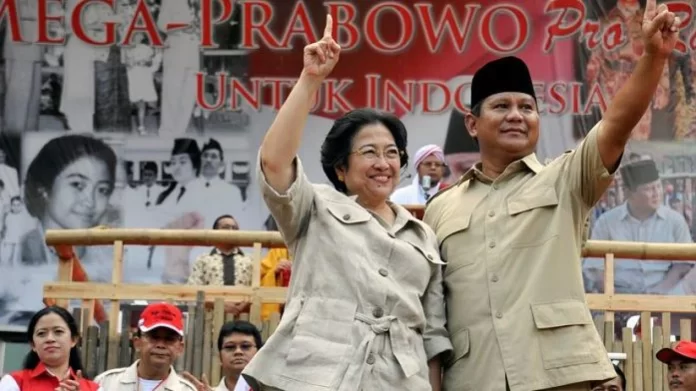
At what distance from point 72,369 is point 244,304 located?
4.99 ft

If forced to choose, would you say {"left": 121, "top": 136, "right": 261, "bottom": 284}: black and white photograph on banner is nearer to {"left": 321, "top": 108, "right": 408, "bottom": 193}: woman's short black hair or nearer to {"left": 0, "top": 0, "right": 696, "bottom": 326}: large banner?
{"left": 0, "top": 0, "right": 696, "bottom": 326}: large banner

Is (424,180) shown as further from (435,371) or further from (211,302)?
(435,371)

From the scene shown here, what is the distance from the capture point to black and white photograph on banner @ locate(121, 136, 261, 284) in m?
11.6

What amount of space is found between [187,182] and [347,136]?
7.27m

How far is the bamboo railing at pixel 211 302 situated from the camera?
27.1 feet

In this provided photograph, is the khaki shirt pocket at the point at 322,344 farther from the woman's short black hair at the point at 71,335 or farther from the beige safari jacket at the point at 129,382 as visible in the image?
the woman's short black hair at the point at 71,335

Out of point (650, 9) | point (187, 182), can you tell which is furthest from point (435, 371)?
point (187, 182)

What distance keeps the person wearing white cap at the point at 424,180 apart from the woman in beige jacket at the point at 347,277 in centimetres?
478

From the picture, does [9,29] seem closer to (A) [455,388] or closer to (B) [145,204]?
(B) [145,204]

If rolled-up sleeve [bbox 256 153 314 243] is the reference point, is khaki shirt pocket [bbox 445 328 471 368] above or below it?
below

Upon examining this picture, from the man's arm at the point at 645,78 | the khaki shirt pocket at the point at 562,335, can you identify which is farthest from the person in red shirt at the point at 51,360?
the man's arm at the point at 645,78

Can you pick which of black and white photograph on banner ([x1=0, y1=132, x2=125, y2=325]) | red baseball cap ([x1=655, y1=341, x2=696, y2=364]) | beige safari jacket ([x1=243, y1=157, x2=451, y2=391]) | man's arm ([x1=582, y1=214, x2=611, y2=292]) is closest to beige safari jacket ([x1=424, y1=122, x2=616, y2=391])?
beige safari jacket ([x1=243, y1=157, x2=451, y2=391])

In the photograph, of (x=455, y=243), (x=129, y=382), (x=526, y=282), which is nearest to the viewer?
Answer: (x=526, y=282)

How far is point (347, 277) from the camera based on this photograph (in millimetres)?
4242
